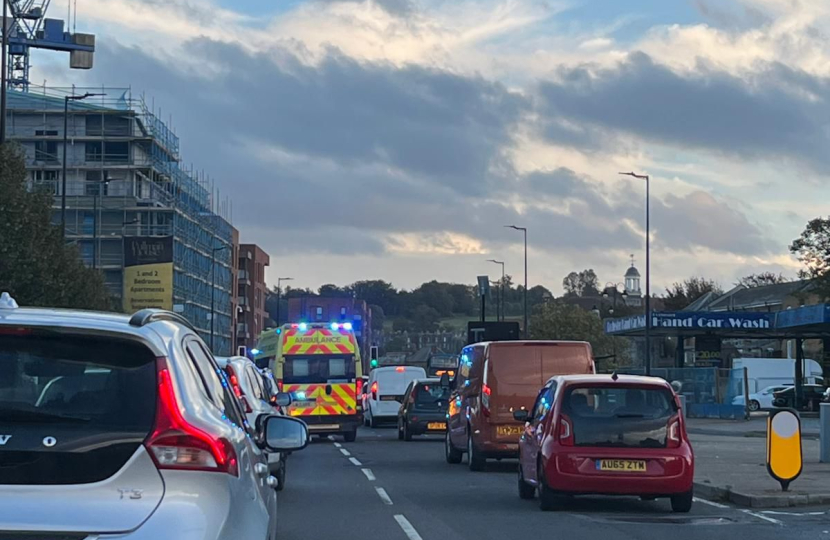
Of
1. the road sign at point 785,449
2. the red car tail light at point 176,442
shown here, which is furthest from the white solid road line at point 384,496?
the red car tail light at point 176,442

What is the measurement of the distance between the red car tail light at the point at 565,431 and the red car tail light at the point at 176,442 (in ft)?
35.1

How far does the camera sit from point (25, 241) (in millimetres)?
35031

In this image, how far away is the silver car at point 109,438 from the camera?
14.8 ft

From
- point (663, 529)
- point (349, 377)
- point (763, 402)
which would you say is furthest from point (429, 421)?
point (763, 402)

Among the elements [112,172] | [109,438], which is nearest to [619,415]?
[109,438]

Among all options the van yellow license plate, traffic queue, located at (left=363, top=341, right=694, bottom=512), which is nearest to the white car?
traffic queue, located at (left=363, top=341, right=694, bottom=512)

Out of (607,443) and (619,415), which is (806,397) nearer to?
(619,415)

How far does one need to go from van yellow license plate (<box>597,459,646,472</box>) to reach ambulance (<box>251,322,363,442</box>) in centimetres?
1899

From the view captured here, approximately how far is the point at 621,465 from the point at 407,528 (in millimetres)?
2851

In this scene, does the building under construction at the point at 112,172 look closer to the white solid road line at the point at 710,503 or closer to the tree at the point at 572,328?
the tree at the point at 572,328

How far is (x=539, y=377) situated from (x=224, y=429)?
16.8m

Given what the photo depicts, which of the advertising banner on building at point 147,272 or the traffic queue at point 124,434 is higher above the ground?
the advertising banner on building at point 147,272

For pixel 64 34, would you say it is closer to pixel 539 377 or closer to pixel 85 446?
pixel 539 377

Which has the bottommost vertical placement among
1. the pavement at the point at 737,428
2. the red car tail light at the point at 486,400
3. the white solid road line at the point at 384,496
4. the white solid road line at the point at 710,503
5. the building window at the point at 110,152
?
the pavement at the point at 737,428
